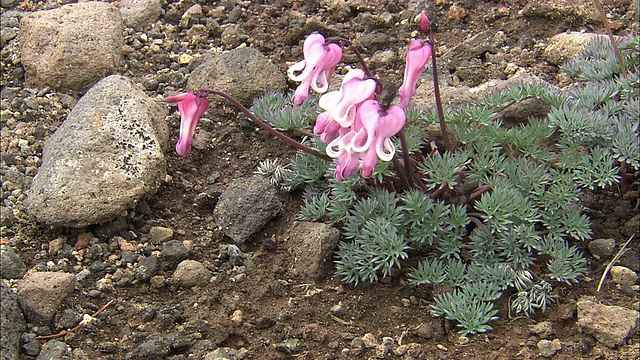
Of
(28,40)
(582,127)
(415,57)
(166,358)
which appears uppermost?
(415,57)

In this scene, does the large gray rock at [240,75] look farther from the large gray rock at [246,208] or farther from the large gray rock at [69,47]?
the large gray rock at [246,208]

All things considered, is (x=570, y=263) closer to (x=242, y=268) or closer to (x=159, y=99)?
(x=242, y=268)

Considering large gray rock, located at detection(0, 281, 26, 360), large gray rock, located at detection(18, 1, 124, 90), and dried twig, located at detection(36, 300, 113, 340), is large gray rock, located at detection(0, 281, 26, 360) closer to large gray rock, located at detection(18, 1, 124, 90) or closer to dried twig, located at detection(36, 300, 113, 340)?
dried twig, located at detection(36, 300, 113, 340)

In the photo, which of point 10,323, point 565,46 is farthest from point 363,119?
point 565,46

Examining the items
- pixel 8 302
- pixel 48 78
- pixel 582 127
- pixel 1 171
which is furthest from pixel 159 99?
pixel 582 127

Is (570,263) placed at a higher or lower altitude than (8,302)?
higher
